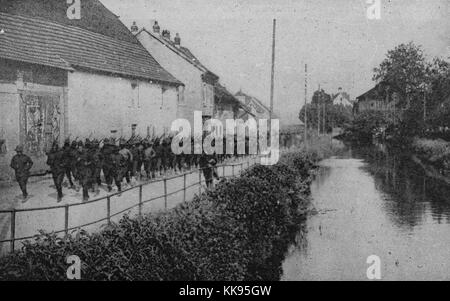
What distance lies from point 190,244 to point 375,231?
9465 mm

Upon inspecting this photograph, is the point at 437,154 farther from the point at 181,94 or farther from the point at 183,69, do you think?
the point at 183,69

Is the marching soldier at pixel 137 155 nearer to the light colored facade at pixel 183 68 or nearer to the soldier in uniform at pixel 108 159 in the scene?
the soldier in uniform at pixel 108 159

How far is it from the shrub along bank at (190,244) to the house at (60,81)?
5767 millimetres

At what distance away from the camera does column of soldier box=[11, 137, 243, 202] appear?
12.7 m

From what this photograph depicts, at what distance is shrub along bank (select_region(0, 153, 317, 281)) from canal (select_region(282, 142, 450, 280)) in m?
0.93

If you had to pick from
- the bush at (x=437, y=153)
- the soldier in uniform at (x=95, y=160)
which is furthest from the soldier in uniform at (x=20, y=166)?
the bush at (x=437, y=153)

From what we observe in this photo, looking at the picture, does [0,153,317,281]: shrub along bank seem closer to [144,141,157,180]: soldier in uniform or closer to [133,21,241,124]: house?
[144,141,157,180]: soldier in uniform

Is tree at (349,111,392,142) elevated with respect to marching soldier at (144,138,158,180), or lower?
elevated

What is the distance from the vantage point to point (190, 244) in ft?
27.0

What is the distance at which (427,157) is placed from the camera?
37.6 metres

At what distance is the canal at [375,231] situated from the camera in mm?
12320

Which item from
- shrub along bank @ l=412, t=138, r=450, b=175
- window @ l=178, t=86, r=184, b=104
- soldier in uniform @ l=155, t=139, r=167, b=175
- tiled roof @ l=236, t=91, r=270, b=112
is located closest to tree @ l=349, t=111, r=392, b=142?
tiled roof @ l=236, t=91, r=270, b=112
